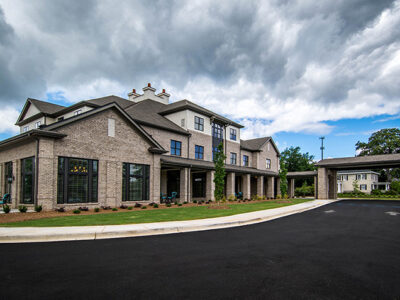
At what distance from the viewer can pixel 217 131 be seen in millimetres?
33938

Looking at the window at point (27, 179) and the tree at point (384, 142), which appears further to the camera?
the tree at point (384, 142)

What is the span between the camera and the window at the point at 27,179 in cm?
1684

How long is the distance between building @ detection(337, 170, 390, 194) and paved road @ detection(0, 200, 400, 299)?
6879 centimetres

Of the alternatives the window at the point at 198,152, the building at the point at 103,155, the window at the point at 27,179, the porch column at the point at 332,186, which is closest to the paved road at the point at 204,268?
the building at the point at 103,155

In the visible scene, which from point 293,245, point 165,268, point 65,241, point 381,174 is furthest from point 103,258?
point 381,174

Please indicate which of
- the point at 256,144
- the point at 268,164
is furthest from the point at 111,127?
the point at 268,164

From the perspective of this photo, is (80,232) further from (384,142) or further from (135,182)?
(384,142)

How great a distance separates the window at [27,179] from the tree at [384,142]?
77.4 metres

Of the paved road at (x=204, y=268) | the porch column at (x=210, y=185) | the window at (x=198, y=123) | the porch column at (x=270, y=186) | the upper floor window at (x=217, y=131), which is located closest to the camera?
the paved road at (x=204, y=268)

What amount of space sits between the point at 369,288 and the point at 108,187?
17336 mm

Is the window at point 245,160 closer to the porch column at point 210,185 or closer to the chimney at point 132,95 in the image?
the porch column at point 210,185

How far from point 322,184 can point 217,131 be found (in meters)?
15.6

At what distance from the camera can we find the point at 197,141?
30.6 m

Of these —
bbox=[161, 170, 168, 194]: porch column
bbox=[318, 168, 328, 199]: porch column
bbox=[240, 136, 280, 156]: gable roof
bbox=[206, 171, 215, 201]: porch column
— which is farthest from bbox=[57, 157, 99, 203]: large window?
bbox=[318, 168, 328, 199]: porch column
